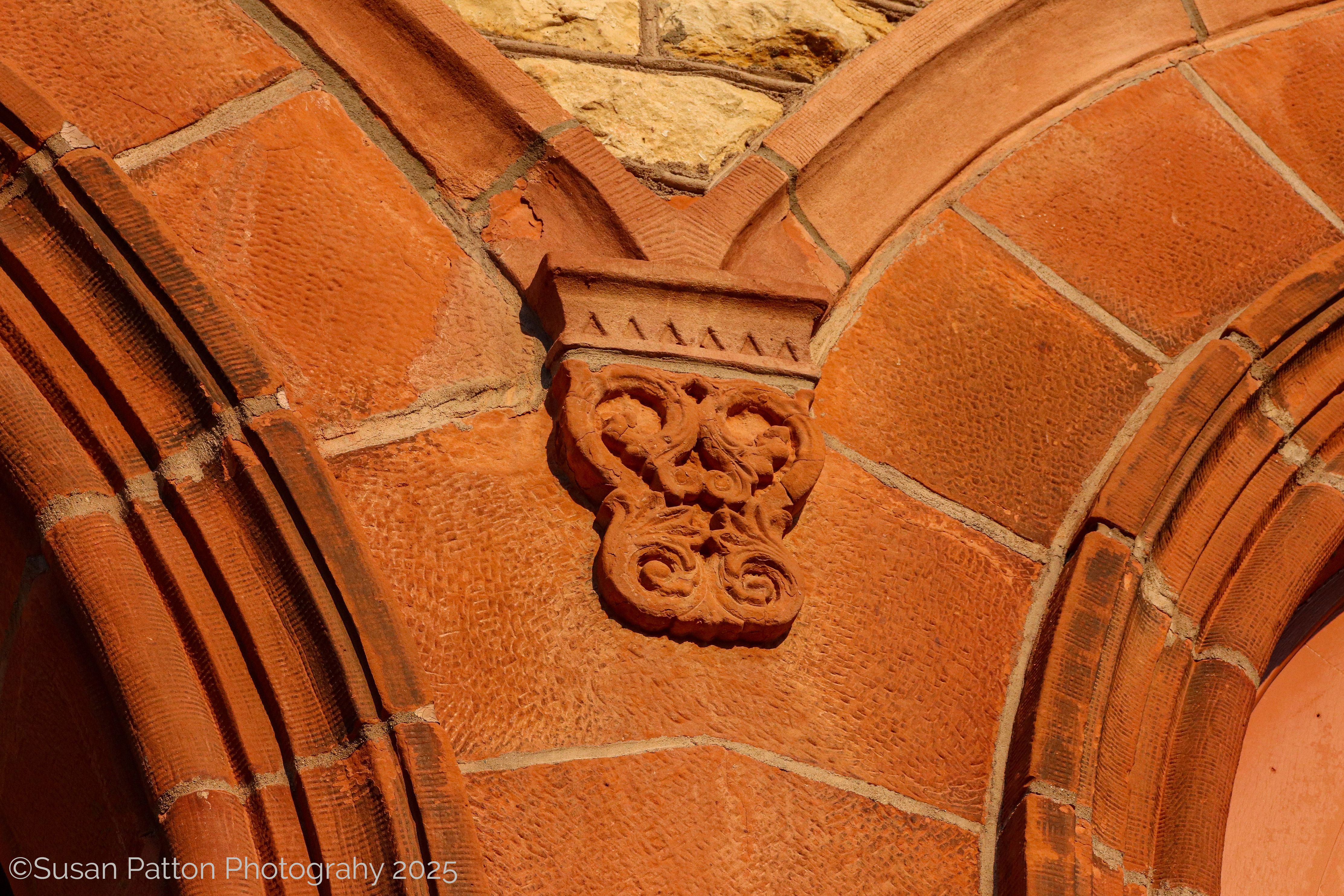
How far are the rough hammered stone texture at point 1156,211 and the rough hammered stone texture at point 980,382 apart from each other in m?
0.08

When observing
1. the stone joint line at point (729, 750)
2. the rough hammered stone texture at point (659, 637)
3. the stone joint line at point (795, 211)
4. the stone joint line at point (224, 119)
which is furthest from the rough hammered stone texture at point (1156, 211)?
the stone joint line at point (224, 119)

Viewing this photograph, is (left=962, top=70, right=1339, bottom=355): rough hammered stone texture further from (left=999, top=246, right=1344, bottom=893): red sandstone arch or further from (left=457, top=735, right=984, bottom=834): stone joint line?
(left=457, top=735, right=984, bottom=834): stone joint line

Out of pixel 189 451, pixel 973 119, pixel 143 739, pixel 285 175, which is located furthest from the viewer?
pixel 973 119

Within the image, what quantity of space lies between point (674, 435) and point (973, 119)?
82 centimetres

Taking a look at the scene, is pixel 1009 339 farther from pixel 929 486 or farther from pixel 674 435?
pixel 674 435

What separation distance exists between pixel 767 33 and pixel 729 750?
114 cm

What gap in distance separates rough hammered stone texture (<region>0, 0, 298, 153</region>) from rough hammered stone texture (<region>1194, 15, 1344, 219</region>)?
1505mm

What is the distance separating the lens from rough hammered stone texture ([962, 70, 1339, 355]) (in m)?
2.08

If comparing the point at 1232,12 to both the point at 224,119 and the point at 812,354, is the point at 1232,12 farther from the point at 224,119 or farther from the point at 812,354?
the point at 224,119

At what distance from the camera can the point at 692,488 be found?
168 cm

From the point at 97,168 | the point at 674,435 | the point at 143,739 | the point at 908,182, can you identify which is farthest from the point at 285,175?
the point at 908,182

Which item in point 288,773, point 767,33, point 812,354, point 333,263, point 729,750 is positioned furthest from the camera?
point 767,33

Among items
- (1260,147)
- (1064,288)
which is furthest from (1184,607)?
(1260,147)

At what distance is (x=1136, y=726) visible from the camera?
5.68 feet
